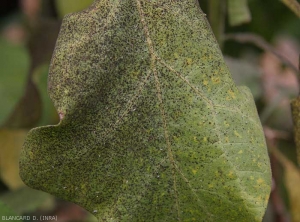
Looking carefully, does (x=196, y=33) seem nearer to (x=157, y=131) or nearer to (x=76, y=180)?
(x=157, y=131)

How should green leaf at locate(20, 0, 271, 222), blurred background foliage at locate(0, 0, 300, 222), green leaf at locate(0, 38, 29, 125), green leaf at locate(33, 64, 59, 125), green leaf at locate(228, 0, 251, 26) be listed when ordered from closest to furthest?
1. green leaf at locate(20, 0, 271, 222)
2. green leaf at locate(228, 0, 251, 26)
3. blurred background foliage at locate(0, 0, 300, 222)
4. green leaf at locate(33, 64, 59, 125)
5. green leaf at locate(0, 38, 29, 125)

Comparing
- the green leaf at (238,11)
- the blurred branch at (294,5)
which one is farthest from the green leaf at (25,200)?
the blurred branch at (294,5)

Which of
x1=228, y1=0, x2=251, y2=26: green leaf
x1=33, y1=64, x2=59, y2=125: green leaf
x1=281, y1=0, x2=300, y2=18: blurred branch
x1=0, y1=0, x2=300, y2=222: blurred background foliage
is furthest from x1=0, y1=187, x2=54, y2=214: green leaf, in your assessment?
x1=281, y1=0, x2=300, y2=18: blurred branch

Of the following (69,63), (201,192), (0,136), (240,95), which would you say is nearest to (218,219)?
(201,192)

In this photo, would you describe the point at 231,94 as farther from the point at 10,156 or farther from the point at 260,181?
the point at 10,156

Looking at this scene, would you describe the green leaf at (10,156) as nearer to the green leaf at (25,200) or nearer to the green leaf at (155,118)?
the green leaf at (25,200)

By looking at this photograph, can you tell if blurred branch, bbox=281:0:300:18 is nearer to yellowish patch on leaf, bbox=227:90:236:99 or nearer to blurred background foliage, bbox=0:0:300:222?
blurred background foliage, bbox=0:0:300:222
